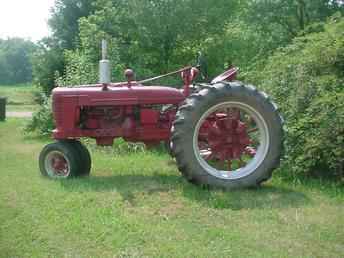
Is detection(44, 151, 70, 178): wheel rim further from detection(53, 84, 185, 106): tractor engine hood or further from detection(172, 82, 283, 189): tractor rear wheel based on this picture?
detection(172, 82, 283, 189): tractor rear wheel

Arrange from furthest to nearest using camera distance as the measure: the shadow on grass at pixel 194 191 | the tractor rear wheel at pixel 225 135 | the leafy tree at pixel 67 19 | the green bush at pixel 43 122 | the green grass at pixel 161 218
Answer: the leafy tree at pixel 67 19, the green bush at pixel 43 122, the tractor rear wheel at pixel 225 135, the shadow on grass at pixel 194 191, the green grass at pixel 161 218

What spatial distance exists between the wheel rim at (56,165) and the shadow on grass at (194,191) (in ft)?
1.38

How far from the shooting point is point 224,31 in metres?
13.4

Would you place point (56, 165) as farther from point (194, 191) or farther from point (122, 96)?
point (194, 191)

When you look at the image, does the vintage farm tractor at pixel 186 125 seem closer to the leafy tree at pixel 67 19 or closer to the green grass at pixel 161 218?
the green grass at pixel 161 218

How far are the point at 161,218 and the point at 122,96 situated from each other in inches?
95.2

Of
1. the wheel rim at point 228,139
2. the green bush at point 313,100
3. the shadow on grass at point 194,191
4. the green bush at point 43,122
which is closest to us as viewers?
the shadow on grass at point 194,191

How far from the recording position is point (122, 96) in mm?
6984

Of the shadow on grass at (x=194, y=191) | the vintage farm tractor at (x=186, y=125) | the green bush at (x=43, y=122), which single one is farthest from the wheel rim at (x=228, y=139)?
the green bush at (x=43, y=122)

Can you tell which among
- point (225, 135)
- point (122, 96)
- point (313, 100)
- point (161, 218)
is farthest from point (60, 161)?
point (313, 100)

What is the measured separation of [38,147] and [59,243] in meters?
7.44

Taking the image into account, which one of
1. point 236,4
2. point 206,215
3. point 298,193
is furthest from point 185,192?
point 236,4

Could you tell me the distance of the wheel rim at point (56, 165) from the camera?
23.4 ft

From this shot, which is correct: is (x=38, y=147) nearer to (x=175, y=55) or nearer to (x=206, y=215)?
(x=175, y=55)
